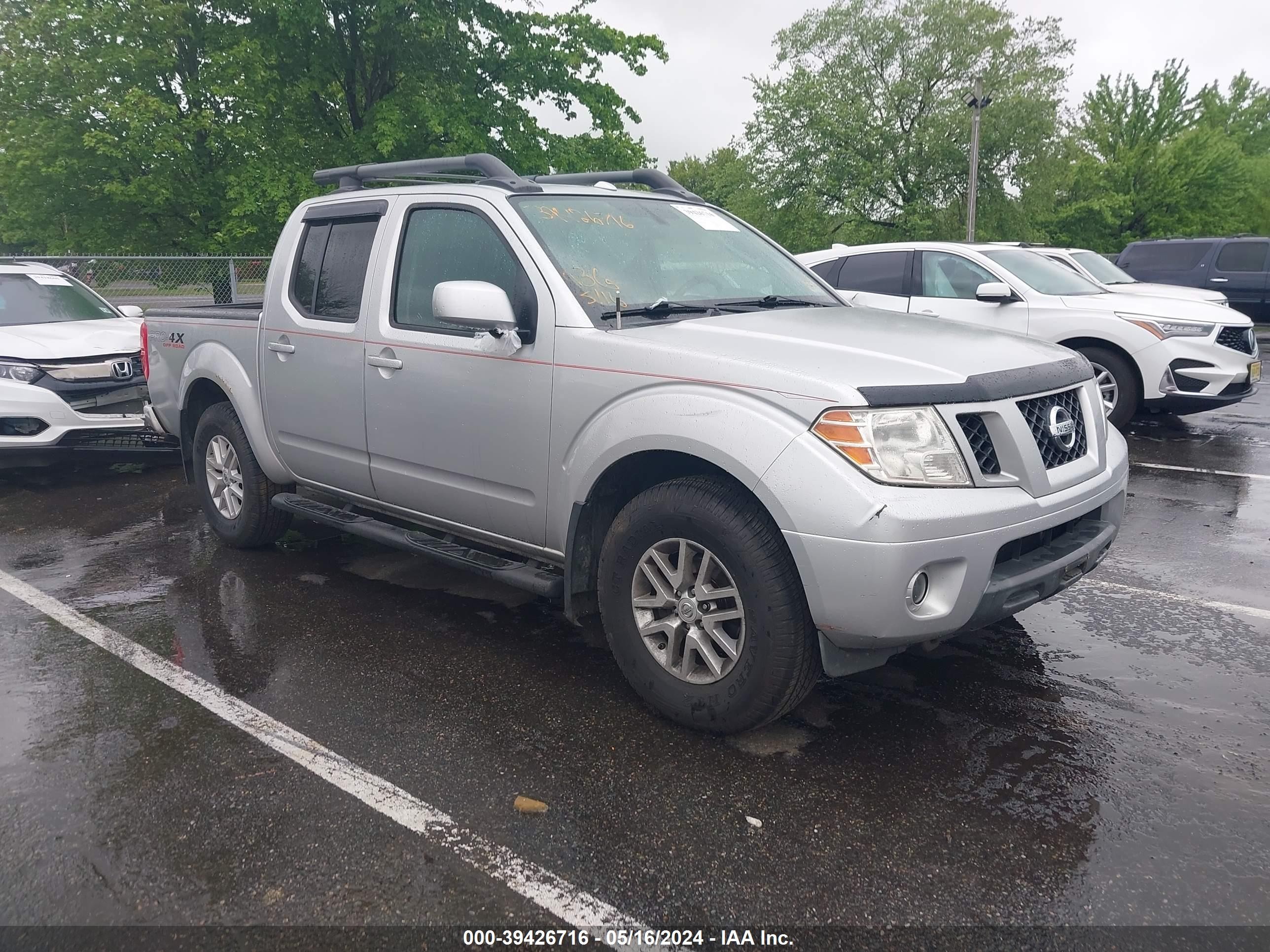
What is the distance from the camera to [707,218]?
4613mm

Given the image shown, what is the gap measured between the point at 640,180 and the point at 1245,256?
59.4 feet

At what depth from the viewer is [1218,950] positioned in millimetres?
2277

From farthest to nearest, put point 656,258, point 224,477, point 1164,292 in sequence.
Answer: point 1164,292
point 224,477
point 656,258

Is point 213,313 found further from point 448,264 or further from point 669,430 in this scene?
point 669,430

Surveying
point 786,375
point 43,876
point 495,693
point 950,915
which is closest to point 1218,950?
point 950,915

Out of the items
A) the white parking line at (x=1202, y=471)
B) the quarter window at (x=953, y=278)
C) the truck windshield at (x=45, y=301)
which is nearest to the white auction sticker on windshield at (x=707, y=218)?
the white parking line at (x=1202, y=471)

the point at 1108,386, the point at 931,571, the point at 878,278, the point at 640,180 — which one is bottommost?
the point at 1108,386

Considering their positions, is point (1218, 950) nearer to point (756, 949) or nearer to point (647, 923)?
point (756, 949)

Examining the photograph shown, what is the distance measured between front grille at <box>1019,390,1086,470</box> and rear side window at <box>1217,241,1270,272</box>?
18.2 meters

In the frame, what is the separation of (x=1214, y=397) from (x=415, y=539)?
7.58m

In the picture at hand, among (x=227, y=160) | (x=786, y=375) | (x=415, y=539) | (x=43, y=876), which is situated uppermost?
(x=227, y=160)

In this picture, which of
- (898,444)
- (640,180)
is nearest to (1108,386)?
(640,180)

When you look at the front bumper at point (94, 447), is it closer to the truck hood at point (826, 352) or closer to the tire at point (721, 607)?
the tire at point (721, 607)

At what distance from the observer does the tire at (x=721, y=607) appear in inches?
119
